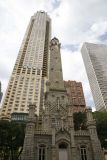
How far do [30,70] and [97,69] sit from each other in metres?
47.4

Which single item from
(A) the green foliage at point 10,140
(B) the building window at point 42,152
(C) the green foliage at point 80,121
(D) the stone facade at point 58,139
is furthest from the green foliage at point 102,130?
(A) the green foliage at point 10,140

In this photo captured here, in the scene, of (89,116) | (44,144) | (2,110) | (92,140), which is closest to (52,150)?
(44,144)

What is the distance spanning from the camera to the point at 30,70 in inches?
4326

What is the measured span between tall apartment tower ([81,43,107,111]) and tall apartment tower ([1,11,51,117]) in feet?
105

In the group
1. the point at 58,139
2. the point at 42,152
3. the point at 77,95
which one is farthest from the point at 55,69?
the point at 77,95

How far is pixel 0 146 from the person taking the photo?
37.7 m

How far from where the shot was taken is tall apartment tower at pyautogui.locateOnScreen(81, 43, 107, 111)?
11297 cm

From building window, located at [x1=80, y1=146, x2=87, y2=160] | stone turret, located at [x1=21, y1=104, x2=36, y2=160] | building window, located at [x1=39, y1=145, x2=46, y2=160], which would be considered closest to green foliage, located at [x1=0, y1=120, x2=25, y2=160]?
stone turret, located at [x1=21, y1=104, x2=36, y2=160]

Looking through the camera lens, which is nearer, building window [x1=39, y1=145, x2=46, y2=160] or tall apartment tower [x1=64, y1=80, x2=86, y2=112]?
building window [x1=39, y1=145, x2=46, y2=160]

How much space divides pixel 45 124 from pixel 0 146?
11.3m

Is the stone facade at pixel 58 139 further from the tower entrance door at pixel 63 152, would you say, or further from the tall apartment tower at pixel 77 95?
the tall apartment tower at pixel 77 95

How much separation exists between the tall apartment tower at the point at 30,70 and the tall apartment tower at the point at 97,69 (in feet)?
105

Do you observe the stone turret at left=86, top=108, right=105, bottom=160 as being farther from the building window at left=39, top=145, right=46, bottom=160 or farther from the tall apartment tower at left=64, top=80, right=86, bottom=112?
the tall apartment tower at left=64, top=80, right=86, bottom=112

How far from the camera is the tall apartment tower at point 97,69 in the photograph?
113m
